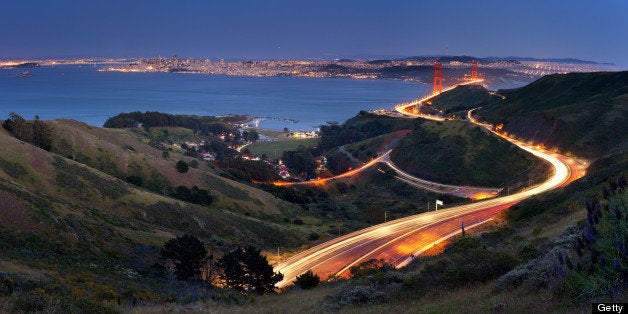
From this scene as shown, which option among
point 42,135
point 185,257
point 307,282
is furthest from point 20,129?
point 307,282

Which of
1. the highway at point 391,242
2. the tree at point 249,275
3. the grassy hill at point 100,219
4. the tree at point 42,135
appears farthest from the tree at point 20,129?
the tree at point 249,275

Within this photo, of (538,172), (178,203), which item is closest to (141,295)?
(178,203)

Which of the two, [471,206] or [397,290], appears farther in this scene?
[471,206]

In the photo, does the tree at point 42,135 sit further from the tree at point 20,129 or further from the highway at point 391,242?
the highway at point 391,242

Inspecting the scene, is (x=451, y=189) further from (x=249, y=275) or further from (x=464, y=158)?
(x=249, y=275)

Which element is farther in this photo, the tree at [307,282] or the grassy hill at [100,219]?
the tree at [307,282]

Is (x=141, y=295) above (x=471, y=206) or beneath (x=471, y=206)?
above

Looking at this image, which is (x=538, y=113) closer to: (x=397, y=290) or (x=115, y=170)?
(x=115, y=170)
